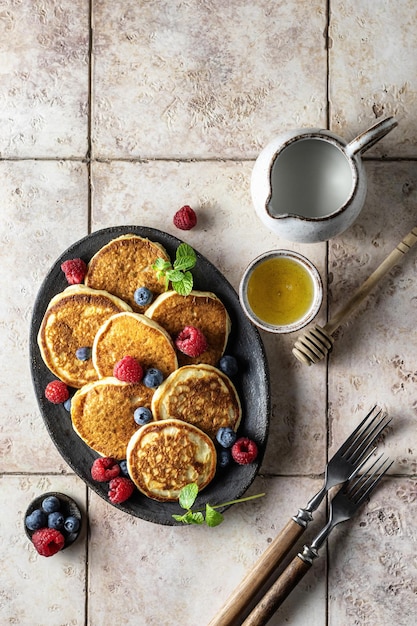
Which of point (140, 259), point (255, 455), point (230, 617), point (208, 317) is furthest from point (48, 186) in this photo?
point (230, 617)

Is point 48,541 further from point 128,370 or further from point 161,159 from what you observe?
point 161,159

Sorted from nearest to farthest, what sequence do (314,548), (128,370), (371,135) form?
(371,135), (128,370), (314,548)

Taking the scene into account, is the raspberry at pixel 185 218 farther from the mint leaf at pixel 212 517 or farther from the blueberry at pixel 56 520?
the blueberry at pixel 56 520

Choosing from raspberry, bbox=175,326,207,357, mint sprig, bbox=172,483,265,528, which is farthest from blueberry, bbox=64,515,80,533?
raspberry, bbox=175,326,207,357

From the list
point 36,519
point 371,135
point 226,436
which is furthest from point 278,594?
point 371,135

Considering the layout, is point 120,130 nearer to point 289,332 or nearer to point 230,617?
point 289,332

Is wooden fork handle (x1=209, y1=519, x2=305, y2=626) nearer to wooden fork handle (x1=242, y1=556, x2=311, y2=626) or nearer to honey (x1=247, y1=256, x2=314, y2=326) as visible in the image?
wooden fork handle (x1=242, y1=556, x2=311, y2=626)
